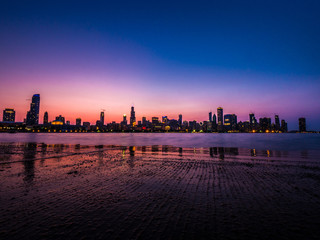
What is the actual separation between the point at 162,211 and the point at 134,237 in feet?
7.34

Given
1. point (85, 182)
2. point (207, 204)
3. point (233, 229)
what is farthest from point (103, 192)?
point (233, 229)

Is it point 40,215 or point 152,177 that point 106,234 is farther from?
point 152,177

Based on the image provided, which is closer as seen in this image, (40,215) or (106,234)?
(106,234)

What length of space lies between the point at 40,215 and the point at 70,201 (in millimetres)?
1693

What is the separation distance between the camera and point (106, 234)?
6184mm

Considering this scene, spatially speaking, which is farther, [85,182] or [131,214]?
[85,182]

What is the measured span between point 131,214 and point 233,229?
426 centimetres

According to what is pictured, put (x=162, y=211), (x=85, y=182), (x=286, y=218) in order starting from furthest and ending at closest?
(x=85, y=182)
(x=162, y=211)
(x=286, y=218)

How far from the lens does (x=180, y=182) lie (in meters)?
12.9

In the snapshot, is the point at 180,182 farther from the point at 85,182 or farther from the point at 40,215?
the point at 40,215

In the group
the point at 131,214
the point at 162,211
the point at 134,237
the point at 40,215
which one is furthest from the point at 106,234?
the point at 40,215

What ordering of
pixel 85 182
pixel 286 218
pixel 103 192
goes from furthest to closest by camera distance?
pixel 85 182, pixel 103 192, pixel 286 218

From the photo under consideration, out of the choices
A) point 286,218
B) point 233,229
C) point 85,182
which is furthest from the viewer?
point 85,182

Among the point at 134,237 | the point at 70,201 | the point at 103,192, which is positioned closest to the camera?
the point at 134,237
